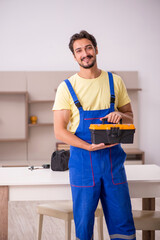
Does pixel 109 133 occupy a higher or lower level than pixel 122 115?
lower

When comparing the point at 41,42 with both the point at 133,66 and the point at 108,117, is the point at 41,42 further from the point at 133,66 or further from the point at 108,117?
the point at 108,117

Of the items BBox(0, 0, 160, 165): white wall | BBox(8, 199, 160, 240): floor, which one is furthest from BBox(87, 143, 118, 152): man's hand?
BBox(0, 0, 160, 165): white wall

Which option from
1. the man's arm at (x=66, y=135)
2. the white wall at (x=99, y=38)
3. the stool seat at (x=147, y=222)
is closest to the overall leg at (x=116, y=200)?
the man's arm at (x=66, y=135)

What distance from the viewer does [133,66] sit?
19.6 feet

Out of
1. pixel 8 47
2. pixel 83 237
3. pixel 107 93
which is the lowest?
pixel 83 237

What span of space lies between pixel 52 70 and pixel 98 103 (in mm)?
3744

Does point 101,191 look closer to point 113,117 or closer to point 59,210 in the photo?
point 113,117

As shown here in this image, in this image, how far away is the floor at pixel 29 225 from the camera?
→ 3.62 meters

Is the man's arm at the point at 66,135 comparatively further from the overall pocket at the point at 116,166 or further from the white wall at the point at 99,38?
the white wall at the point at 99,38

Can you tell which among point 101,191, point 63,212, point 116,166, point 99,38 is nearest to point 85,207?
point 101,191

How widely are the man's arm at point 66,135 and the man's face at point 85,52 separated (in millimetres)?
318

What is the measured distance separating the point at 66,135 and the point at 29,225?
88.3 inches

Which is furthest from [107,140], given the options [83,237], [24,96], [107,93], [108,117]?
[24,96]

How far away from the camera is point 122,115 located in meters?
2.14
